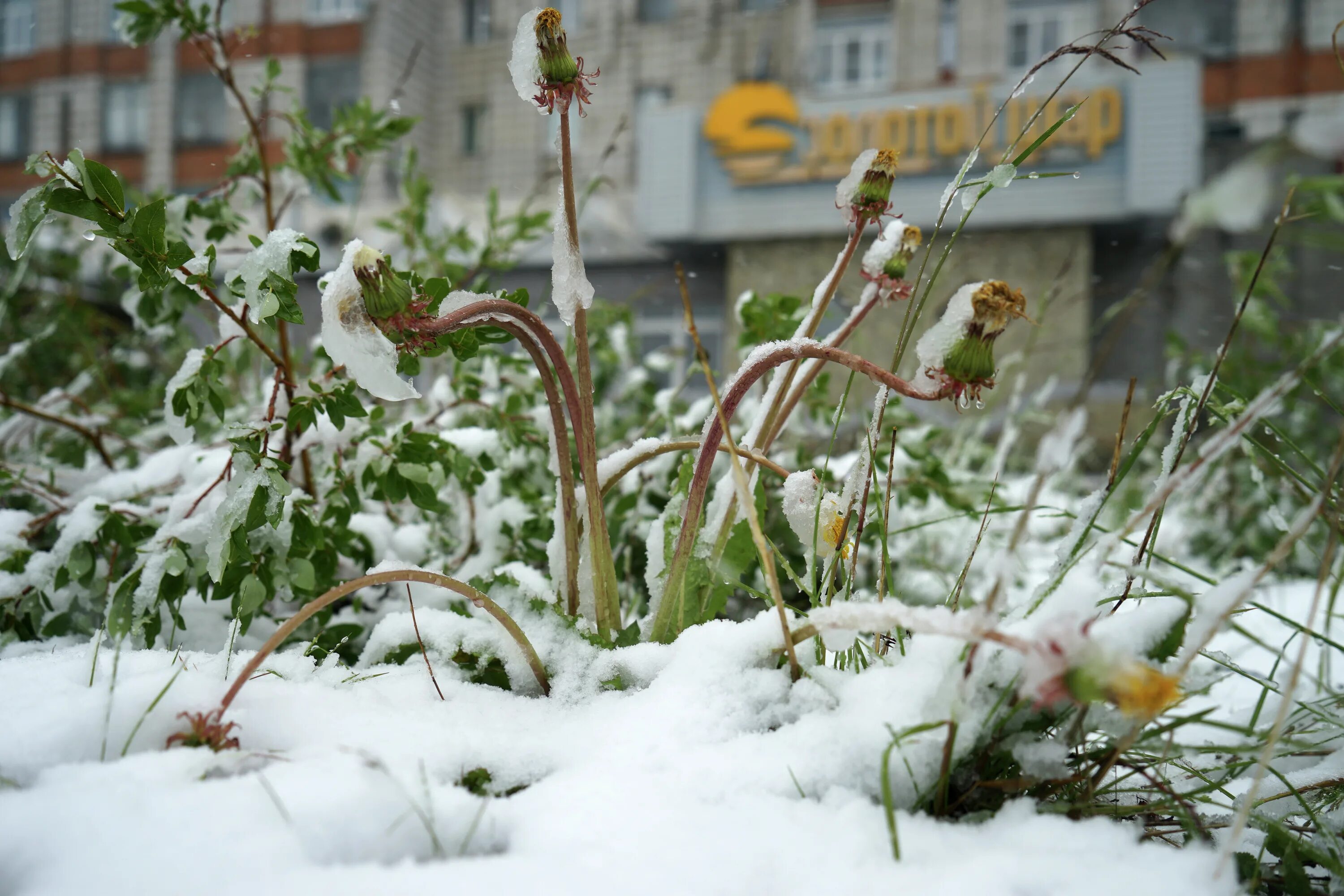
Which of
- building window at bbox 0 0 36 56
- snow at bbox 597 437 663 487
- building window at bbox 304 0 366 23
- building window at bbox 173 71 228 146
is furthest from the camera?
building window at bbox 0 0 36 56

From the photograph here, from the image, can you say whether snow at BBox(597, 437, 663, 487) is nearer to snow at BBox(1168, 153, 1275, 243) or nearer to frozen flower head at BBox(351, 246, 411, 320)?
frozen flower head at BBox(351, 246, 411, 320)

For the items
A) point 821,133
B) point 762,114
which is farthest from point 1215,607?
point 821,133

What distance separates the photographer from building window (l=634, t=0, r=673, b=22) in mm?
10945

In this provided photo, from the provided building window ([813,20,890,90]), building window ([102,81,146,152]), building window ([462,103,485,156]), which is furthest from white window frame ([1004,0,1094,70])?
building window ([102,81,146,152])

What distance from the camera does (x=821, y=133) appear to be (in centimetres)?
916

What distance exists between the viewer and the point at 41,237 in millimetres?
3158

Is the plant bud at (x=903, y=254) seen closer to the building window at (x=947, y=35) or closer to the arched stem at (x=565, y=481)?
the arched stem at (x=565, y=481)

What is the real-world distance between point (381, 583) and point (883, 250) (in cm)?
47

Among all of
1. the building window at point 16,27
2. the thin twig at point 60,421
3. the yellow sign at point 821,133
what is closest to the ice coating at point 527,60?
the thin twig at point 60,421

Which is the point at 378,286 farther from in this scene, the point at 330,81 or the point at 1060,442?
the point at 330,81

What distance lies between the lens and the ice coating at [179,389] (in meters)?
0.75

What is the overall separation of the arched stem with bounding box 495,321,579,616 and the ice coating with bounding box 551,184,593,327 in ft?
0.13

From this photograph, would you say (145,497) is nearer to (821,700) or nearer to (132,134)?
(821,700)

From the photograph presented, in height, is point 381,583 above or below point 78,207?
A: below
